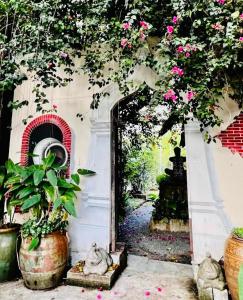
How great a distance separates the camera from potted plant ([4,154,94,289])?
297cm

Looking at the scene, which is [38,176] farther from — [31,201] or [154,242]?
[154,242]

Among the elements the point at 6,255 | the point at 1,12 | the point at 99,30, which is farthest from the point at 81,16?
the point at 6,255

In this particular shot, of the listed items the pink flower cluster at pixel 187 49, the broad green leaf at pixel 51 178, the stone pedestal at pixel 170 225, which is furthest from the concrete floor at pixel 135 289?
the pink flower cluster at pixel 187 49

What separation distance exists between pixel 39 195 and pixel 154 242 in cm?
290

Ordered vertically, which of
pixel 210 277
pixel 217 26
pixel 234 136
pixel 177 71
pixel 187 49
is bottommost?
pixel 210 277

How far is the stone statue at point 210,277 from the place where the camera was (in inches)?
103

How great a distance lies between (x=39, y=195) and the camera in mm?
3086

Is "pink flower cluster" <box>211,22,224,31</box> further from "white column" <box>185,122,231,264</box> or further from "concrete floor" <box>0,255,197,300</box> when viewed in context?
"concrete floor" <box>0,255,197,300</box>

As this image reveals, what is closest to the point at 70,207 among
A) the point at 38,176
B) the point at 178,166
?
the point at 38,176

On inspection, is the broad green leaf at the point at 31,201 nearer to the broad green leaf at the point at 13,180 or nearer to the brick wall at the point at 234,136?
the broad green leaf at the point at 13,180

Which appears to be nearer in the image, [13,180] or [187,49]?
[187,49]

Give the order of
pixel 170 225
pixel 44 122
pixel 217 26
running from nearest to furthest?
pixel 217 26
pixel 44 122
pixel 170 225

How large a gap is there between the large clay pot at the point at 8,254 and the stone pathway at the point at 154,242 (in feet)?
6.59

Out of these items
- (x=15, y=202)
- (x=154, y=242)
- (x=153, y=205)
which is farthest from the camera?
(x=153, y=205)
